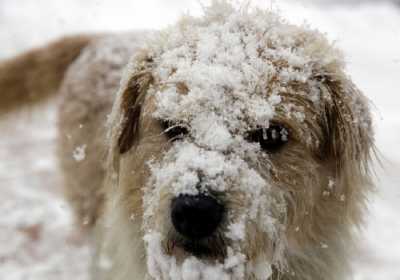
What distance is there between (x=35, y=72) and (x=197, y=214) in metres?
2.94

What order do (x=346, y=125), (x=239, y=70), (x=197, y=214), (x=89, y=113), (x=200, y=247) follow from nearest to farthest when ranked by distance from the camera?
1. (x=197, y=214)
2. (x=200, y=247)
3. (x=239, y=70)
4. (x=346, y=125)
5. (x=89, y=113)

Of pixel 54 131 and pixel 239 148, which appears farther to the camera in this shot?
pixel 54 131

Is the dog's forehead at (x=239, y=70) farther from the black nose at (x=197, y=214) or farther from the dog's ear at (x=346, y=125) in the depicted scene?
the black nose at (x=197, y=214)

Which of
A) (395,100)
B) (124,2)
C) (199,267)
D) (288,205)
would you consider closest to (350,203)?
(288,205)

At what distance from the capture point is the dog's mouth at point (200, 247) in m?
2.37

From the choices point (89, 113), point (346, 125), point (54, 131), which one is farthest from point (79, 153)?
point (54, 131)

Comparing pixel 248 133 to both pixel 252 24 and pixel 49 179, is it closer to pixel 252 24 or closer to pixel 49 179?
pixel 252 24

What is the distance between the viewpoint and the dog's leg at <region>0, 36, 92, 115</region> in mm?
4746

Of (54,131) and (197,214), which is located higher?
(197,214)

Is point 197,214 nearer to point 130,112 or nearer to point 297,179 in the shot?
point 297,179

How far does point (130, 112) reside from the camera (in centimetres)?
318

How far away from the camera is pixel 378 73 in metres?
7.25

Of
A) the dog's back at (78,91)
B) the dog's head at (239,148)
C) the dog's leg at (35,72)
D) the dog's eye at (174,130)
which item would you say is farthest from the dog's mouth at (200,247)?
the dog's leg at (35,72)

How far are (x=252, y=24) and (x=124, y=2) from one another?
727 cm
